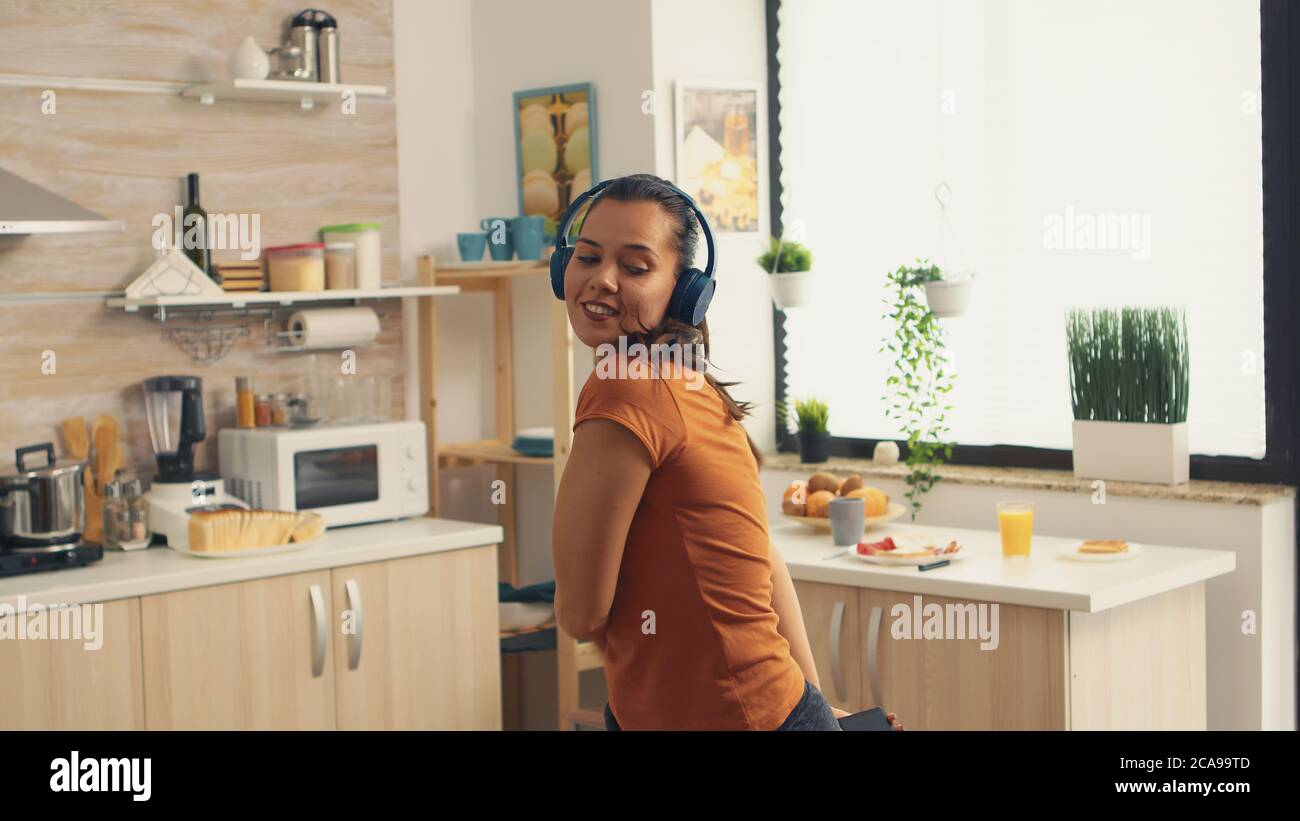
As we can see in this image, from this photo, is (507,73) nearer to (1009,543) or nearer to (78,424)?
(78,424)

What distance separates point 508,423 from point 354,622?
3.73ft

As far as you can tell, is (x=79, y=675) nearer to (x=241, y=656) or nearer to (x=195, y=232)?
(x=241, y=656)

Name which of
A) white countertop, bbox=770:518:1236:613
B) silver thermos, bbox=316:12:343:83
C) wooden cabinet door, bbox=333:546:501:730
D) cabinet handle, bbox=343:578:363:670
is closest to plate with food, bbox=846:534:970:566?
white countertop, bbox=770:518:1236:613

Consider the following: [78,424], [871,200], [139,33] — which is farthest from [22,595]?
[871,200]

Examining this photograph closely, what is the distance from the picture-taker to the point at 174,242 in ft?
11.9

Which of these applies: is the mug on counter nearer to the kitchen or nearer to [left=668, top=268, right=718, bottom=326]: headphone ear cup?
the kitchen

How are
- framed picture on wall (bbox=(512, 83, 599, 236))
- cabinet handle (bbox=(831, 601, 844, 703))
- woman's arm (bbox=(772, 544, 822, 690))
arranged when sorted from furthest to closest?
1. framed picture on wall (bbox=(512, 83, 599, 236))
2. cabinet handle (bbox=(831, 601, 844, 703))
3. woman's arm (bbox=(772, 544, 822, 690))

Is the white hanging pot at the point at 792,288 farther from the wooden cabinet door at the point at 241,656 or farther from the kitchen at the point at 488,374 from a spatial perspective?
the wooden cabinet door at the point at 241,656

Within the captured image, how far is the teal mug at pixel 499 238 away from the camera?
3.93m

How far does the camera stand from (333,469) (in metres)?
3.58

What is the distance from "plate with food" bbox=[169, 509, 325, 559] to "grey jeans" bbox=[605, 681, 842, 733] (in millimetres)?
1995

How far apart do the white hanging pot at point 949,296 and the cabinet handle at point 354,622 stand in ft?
5.14

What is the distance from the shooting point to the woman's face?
1341 mm

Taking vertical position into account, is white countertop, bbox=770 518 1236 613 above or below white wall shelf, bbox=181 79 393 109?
below
